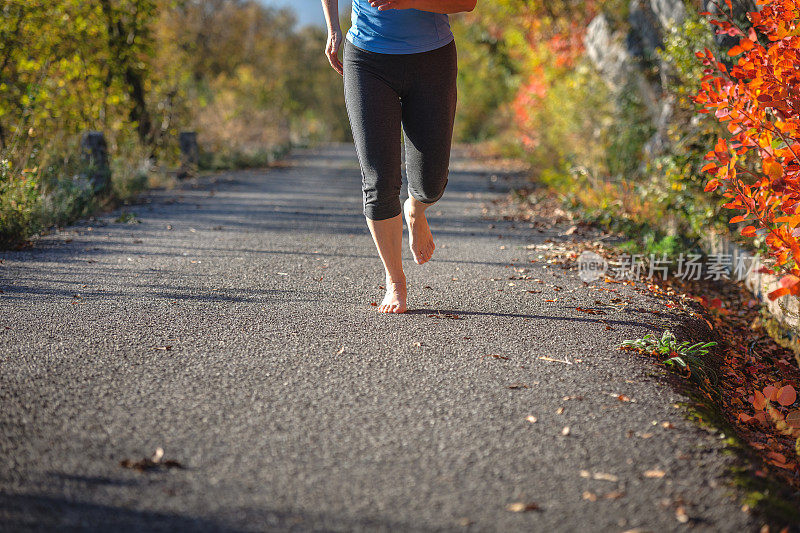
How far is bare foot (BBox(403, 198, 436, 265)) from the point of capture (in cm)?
337

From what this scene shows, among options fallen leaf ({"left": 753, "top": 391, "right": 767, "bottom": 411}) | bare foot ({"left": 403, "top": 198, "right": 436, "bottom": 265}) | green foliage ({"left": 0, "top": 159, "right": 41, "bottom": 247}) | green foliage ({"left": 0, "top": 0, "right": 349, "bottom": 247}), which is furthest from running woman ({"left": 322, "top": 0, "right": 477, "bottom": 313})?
green foliage ({"left": 0, "top": 0, "right": 349, "bottom": 247})

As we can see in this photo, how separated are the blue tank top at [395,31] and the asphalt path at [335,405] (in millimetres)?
1189

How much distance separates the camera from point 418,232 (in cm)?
344

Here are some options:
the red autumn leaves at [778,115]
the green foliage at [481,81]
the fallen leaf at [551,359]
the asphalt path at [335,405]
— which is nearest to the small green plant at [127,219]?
the asphalt path at [335,405]

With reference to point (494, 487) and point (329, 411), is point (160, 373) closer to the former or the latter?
point (329, 411)

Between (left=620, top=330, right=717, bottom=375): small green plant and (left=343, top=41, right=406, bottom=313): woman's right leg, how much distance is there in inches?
46.2

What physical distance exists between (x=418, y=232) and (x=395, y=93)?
0.78 m

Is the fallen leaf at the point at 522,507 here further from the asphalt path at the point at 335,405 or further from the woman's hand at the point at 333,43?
the woman's hand at the point at 333,43

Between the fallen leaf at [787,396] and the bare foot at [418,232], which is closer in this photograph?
the fallen leaf at [787,396]

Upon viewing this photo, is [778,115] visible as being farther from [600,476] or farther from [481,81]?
[481,81]

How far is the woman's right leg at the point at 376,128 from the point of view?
2.87 m

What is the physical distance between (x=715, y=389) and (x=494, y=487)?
4.42 ft

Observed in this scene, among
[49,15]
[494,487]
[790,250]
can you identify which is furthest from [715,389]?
[49,15]

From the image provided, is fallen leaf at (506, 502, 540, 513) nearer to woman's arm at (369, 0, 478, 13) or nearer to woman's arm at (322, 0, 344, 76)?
woman's arm at (369, 0, 478, 13)
